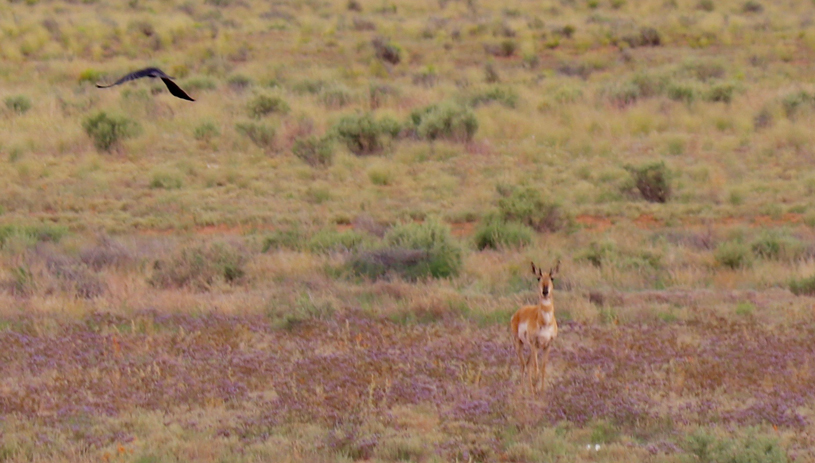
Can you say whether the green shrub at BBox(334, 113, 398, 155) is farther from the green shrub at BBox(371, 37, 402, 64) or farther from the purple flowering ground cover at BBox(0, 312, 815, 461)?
the green shrub at BBox(371, 37, 402, 64)

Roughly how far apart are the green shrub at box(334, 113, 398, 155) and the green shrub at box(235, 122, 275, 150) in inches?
59.6

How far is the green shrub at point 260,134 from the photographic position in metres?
21.8

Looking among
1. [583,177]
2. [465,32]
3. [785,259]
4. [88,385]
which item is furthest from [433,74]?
[88,385]

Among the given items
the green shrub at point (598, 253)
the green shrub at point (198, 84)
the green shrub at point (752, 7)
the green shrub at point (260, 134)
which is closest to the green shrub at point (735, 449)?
the green shrub at point (598, 253)

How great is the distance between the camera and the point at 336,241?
13883mm

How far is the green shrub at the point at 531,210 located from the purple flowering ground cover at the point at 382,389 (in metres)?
5.26

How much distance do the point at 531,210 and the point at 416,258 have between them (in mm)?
3258

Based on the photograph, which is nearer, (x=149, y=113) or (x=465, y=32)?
(x=149, y=113)

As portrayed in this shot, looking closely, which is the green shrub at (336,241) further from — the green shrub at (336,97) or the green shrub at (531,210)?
the green shrub at (336,97)

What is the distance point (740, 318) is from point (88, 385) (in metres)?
6.34

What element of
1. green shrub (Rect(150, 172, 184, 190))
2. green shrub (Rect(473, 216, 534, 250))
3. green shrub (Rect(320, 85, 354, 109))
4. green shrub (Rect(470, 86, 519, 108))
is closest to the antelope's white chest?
green shrub (Rect(473, 216, 534, 250))

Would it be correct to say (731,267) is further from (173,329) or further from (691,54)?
(691,54)

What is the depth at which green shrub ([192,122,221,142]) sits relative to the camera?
2214cm

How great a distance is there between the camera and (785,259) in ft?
42.8
